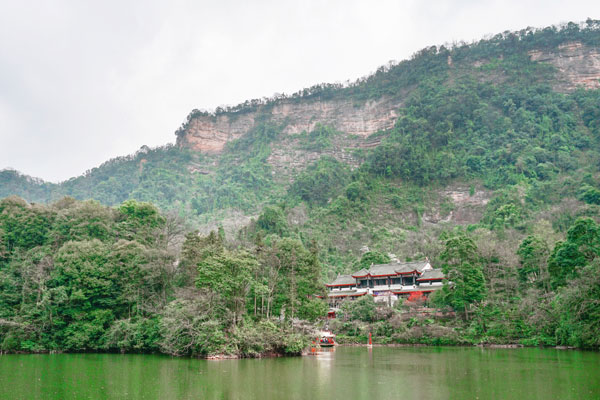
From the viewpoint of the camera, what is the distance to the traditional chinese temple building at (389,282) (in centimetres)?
4647

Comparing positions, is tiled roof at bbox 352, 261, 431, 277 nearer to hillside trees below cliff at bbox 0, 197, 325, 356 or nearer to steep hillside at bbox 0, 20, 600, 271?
steep hillside at bbox 0, 20, 600, 271

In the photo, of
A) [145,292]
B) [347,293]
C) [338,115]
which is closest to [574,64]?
[338,115]

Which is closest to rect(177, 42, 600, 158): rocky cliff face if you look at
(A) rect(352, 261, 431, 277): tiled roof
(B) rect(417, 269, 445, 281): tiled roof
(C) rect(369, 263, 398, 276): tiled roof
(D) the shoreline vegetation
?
(C) rect(369, 263, 398, 276): tiled roof

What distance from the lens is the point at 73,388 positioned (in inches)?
603

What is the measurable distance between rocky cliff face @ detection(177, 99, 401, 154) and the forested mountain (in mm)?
420

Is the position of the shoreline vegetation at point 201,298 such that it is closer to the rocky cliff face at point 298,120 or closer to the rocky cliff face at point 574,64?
the rocky cliff face at point 574,64

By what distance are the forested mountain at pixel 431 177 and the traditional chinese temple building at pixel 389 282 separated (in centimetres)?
629

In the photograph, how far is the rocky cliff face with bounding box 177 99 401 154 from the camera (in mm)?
115625

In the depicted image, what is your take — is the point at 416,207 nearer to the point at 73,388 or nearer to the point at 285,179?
the point at 285,179

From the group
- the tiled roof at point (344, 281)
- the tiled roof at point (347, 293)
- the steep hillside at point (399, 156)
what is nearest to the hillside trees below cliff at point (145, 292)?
the tiled roof at point (347, 293)

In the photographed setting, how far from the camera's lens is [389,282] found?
4859 cm

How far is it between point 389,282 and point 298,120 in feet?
273

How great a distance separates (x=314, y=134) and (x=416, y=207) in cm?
4764

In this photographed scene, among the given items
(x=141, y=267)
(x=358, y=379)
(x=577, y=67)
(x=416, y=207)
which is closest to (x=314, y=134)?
(x=416, y=207)
